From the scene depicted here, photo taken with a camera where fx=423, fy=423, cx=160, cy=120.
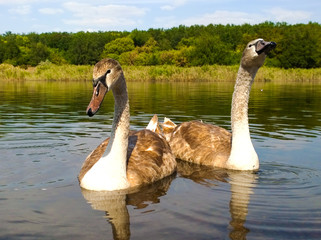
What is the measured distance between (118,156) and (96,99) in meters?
1.49

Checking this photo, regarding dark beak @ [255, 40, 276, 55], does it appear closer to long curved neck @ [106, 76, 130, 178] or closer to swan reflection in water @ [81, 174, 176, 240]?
long curved neck @ [106, 76, 130, 178]

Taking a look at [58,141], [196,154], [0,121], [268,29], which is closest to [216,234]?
[196,154]

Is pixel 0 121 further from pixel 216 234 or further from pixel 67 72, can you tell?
pixel 67 72

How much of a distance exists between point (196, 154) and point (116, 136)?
3080 millimetres

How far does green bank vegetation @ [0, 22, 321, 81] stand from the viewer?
56219mm

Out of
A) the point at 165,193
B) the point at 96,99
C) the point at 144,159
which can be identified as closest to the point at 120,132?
the point at 144,159

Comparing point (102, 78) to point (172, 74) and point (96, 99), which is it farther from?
point (172, 74)

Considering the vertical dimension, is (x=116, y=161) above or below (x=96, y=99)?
below

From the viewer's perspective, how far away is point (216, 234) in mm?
4910

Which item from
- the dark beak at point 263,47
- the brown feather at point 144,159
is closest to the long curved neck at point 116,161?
the brown feather at point 144,159

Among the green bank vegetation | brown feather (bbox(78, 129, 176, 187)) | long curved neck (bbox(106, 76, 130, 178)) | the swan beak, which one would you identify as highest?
the green bank vegetation

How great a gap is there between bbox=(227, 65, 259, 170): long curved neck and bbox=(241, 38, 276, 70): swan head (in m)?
0.26

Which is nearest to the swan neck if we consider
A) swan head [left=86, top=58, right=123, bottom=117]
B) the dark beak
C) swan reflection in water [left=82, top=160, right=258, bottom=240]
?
swan head [left=86, top=58, right=123, bottom=117]

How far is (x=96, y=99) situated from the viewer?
564 centimetres
